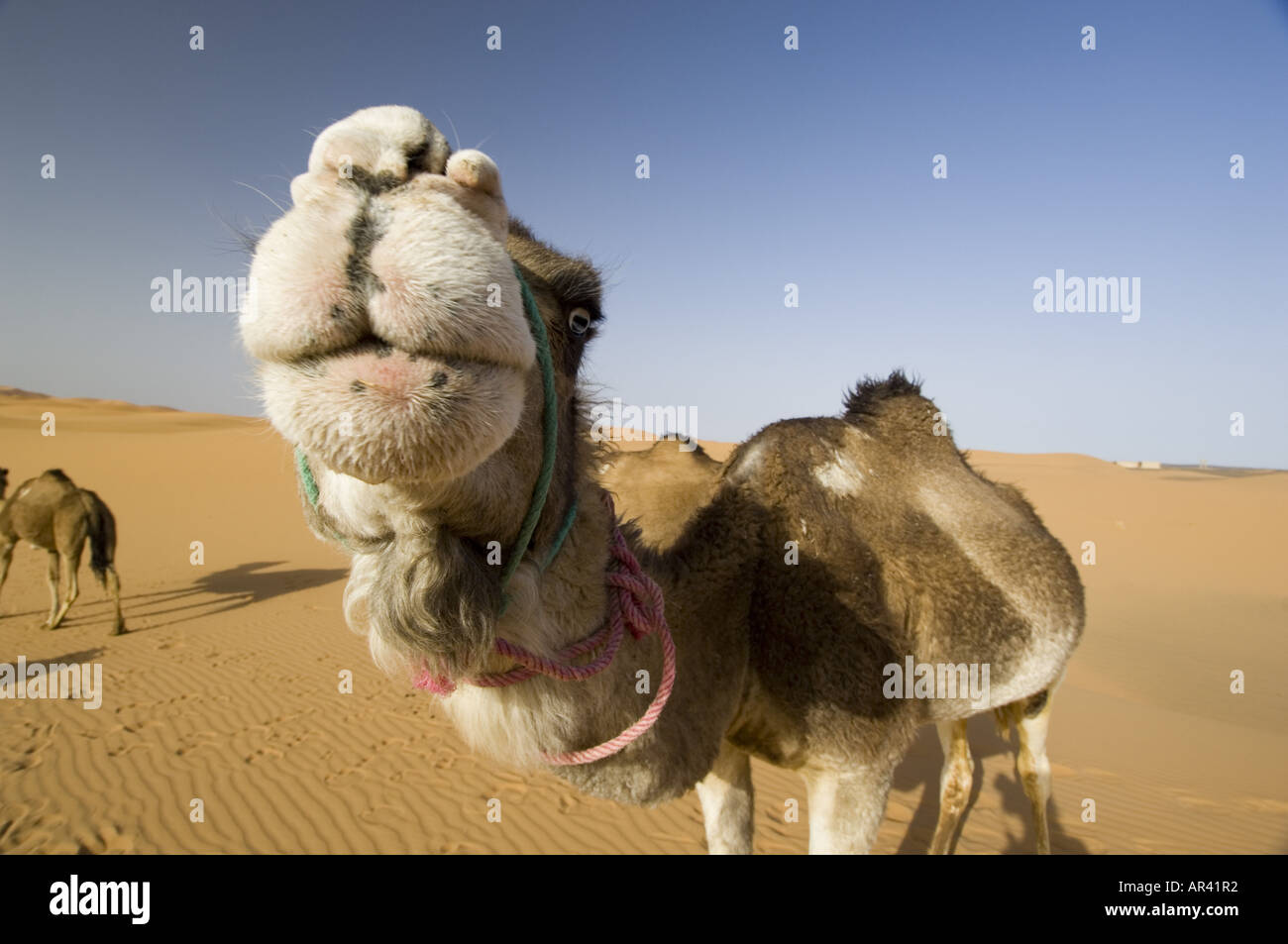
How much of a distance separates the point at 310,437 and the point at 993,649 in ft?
11.2

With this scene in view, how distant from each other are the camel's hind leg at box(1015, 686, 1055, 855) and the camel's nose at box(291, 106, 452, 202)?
16.3ft

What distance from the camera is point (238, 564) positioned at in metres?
16.8

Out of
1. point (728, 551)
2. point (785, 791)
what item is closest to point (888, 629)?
point (728, 551)

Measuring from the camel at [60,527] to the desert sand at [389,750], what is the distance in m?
0.78

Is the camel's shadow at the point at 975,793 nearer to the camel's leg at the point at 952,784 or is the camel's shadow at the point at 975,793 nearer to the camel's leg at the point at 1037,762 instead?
the camel's leg at the point at 952,784

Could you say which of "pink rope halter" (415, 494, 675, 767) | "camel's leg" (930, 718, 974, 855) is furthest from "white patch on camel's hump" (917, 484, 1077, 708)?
"pink rope halter" (415, 494, 675, 767)

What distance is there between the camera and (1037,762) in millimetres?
4871

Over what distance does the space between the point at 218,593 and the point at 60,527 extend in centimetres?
356

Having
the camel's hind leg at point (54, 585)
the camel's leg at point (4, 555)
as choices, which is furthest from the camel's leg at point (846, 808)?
the camel's leg at point (4, 555)

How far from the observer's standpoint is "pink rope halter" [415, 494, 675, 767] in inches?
69.7

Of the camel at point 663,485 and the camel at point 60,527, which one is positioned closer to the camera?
the camel at point 663,485

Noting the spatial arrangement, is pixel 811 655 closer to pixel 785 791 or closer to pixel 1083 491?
pixel 785 791

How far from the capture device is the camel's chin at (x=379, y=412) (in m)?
1.19

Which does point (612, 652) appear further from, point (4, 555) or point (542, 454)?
point (4, 555)
